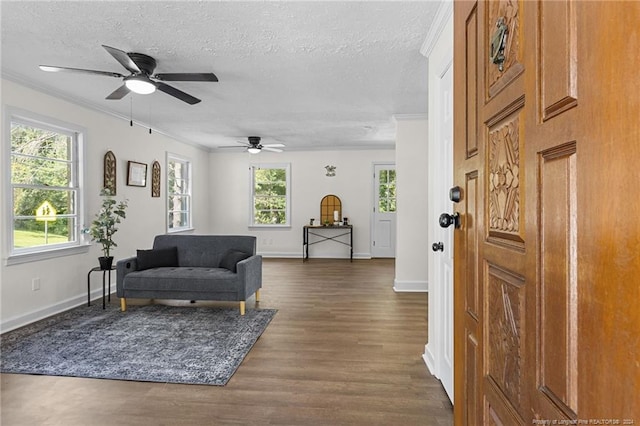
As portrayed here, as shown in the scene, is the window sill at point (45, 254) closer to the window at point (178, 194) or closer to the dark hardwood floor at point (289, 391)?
the dark hardwood floor at point (289, 391)

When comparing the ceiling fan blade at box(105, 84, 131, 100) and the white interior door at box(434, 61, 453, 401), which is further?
the ceiling fan blade at box(105, 84, 131, 100)

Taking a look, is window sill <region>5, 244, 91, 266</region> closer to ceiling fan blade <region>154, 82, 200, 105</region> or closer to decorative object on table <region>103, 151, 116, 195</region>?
decorative object on table <region>103, 151, 116, 195</region>

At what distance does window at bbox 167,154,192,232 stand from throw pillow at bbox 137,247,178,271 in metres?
2.20

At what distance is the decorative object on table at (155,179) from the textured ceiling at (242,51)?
3.77 feet

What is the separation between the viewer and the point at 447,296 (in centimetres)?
222

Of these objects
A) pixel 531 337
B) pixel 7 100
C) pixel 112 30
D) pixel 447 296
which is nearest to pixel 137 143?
pixel 7 100

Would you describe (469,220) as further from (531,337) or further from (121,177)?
(121,177)

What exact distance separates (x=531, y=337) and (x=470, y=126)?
614 millimetres

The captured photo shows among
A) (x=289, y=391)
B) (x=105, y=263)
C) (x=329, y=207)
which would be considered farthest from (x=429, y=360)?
(x=329, y=207)

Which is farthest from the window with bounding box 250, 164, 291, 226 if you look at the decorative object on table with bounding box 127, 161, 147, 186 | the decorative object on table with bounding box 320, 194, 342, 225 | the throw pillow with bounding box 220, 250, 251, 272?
the throw pillow with bounding box 220, 250, 251, 272

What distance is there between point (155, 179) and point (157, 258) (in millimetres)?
2187

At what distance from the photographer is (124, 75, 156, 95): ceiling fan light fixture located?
111 inches

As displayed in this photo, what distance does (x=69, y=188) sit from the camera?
4.21 meters

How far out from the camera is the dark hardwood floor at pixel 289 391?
1.97m
